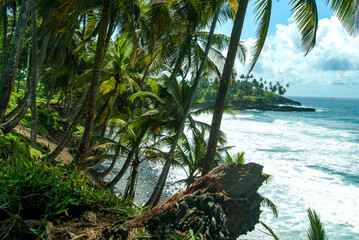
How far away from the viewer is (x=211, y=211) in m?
2.34

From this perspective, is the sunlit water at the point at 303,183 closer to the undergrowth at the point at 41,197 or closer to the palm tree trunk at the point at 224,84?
the palm tree trunk at the point at 224,84

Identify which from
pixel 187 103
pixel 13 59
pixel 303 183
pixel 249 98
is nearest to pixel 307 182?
pixel 303 183

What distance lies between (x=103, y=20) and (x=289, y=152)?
83.6 feet

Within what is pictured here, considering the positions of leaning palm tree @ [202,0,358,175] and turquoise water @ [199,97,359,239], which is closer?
leaning palm tree @ [202,0,358,175]

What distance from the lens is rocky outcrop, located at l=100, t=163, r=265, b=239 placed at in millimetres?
2211

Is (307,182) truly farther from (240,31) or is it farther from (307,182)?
(240,31)

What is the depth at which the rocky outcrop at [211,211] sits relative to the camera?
7.25ft

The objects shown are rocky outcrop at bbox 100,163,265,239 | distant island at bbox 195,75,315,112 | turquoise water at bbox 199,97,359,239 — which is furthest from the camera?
distant island at bbox 195,75,315,112

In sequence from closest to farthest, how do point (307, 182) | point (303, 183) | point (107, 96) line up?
point (107, 96) < point (303, 183) < point (307, 182)

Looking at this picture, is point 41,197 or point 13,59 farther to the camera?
point 13,59

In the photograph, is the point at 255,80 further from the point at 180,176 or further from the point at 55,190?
the point at 55,190

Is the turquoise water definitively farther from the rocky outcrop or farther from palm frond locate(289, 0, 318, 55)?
the rocky outcrop

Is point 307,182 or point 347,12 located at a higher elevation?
point 347,12

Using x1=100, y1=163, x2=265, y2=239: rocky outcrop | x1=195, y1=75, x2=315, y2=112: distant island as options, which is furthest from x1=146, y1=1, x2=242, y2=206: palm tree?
x1=195, y1=75, x2=315, y2=112: distant island
